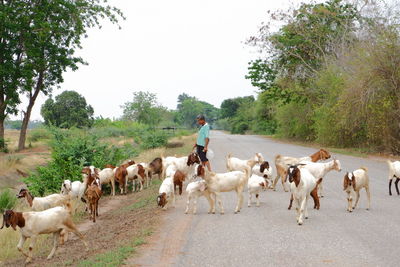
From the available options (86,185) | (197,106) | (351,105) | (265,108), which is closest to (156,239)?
(86,185)

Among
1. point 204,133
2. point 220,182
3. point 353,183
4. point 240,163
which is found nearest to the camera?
point 353,183

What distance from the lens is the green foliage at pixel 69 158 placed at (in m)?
15.3

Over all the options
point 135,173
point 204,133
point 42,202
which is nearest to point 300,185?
point 204,133

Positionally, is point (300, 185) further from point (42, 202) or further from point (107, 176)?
point (107, 176)

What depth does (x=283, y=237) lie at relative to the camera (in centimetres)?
731

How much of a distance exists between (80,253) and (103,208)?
5.09 metres

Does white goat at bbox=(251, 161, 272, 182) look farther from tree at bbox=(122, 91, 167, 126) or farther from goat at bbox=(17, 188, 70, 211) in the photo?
tree at bbox=(122, 91, 167, 126)

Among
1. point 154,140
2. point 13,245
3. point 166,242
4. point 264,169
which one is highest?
point 264,169

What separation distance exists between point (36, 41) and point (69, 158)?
1755cm

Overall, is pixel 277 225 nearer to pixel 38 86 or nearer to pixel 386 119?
pixel 386 119

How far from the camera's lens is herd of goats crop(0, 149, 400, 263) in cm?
775

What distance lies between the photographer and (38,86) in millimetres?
33688

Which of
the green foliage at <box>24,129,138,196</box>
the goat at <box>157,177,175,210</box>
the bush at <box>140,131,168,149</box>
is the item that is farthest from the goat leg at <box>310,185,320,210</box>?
the bush at <box>140,131,168,149</box>

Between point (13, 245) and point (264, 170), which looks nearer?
point (13, 245)
